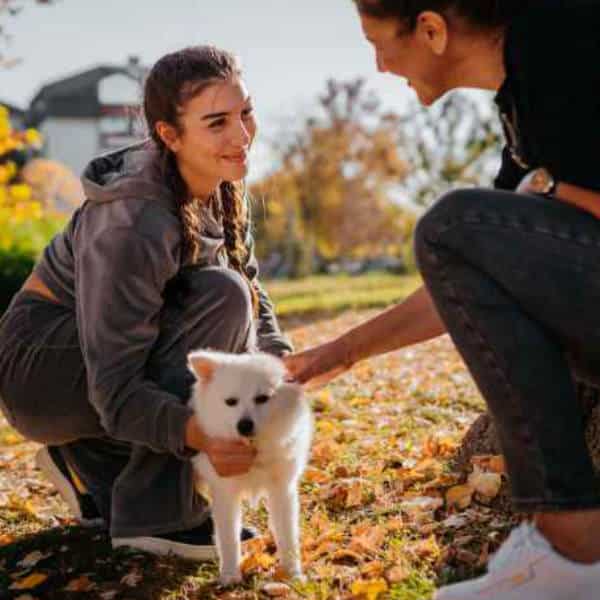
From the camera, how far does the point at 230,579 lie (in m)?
2.85

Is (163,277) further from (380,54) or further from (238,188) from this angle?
(380,54)

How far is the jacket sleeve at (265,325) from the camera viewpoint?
3484 millimetres

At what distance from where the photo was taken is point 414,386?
6.28 m

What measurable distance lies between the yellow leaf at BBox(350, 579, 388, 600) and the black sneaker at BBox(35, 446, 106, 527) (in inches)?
47.9

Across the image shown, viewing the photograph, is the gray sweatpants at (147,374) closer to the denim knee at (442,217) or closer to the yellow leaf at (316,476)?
the yellow leaf at (316,476)

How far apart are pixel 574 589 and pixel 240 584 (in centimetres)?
116

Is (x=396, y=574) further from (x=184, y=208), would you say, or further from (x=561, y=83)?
(x=561, y=83)

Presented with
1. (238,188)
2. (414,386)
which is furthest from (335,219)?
(238,188)

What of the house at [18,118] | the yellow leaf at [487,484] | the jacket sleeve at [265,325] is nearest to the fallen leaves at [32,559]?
the jacket sleeve at [265,325]

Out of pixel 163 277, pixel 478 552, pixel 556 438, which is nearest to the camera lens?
pixel 556 438

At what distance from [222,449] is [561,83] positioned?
146 cm

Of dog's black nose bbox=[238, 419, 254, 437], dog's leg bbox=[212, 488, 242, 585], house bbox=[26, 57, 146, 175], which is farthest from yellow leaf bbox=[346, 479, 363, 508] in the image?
house bbox=[26, 57, 146, 175]

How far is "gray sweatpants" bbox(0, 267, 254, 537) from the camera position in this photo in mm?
3135

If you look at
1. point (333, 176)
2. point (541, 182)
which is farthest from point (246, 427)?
point (333, 176)
